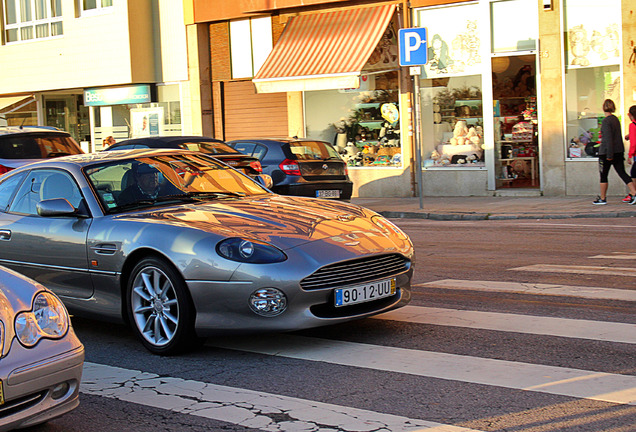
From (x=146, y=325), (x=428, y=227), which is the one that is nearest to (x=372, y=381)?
(x=146, y=325)

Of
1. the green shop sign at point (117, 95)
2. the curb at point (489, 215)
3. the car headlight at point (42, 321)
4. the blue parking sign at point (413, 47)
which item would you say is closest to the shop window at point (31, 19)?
the green shop sign at point (117, 95)

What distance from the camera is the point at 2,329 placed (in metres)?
4.09

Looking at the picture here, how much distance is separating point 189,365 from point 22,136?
10.1 metres

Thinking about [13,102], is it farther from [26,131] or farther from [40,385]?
[40,385]

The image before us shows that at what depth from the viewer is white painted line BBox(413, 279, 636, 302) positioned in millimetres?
7375

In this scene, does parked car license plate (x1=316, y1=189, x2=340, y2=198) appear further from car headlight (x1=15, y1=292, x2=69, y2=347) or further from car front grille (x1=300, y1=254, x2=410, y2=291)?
car headlight (x1=15, y1=292, x2=69, y2=347)

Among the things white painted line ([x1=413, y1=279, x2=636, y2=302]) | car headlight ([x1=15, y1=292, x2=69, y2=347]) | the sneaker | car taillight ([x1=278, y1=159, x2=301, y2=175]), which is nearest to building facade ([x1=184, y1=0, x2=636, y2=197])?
the sneaker

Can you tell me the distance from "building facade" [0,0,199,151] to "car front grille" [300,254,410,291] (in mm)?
20696

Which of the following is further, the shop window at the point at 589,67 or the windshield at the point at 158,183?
the shop window at the point at 589,67

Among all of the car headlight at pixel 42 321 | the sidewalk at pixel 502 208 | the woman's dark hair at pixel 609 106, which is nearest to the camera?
the car headlight at pixel 42 321

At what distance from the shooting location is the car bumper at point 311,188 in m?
16.2

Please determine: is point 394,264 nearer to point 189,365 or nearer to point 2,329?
point 189,365

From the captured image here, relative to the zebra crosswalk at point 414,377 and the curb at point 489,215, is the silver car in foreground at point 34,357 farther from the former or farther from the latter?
the curb at point 489,215

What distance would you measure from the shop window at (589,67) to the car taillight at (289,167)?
610cm
